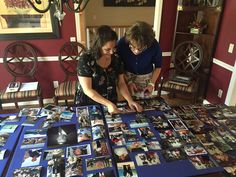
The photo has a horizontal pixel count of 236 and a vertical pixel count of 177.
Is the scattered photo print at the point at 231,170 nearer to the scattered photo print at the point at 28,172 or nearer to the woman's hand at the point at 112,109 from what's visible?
the woman's hand at the point at 112,109

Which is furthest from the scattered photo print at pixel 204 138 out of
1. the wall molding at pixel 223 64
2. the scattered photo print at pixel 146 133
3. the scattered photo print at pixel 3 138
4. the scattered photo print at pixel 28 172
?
the wall molding at pixel 223 64

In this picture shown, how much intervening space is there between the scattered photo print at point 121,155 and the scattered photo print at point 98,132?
0.50 ft

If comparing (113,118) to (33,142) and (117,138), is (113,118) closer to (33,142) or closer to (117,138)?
(117,138)

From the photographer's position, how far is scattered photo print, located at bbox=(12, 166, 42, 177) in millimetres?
1011

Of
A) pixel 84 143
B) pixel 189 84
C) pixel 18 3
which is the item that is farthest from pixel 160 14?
pixel 84 143

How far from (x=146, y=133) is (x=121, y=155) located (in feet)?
0.89

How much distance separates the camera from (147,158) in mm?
1136

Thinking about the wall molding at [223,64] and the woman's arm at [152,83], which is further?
the wall molding at [223,64]

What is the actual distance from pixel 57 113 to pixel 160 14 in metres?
2.50

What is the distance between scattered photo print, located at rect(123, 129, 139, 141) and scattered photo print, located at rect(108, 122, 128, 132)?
0.04 m

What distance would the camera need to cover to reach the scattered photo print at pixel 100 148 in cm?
117

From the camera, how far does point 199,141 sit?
4.27 ft

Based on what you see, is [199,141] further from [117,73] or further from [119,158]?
[117,73]

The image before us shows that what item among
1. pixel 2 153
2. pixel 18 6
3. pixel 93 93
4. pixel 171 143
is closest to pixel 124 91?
pixel 93 93
